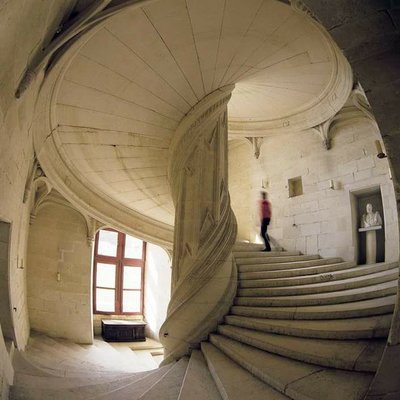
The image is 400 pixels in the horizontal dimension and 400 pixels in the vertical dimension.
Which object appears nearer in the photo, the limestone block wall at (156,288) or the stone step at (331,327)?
the stone step at (331,327)

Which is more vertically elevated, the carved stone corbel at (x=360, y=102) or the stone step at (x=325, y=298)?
the carved stone corbel at (x=360, y=102)

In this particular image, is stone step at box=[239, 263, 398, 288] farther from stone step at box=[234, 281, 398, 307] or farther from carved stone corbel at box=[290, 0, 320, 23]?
carved stone corbel at box=[290, 0, 320, 23]

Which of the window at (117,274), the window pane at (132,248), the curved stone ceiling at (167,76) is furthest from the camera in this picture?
the window pane at (132,248)

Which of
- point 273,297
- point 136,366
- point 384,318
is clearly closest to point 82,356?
point 136,366

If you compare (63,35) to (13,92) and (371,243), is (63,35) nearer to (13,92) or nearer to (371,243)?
(13,92)

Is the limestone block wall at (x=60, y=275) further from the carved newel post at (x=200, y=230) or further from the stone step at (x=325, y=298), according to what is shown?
the stone step at (x=325, y=298)

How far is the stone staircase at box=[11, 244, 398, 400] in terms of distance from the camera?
6.32 feet

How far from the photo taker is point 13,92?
7.16ft

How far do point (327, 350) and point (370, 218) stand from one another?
132 inches

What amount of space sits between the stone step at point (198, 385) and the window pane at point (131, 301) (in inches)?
245

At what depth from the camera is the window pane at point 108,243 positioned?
873 cm

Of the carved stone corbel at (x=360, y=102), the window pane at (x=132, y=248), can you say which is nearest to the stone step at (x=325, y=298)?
the carved stone corbel at (x=360, y=102)

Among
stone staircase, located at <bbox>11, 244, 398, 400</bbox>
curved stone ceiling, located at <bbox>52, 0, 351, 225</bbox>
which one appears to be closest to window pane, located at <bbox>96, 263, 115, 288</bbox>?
curved stone ceiling, located at <bbox>52, 0, 351, 225</bbox>

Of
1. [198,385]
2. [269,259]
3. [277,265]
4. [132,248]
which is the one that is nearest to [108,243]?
[132,248]
